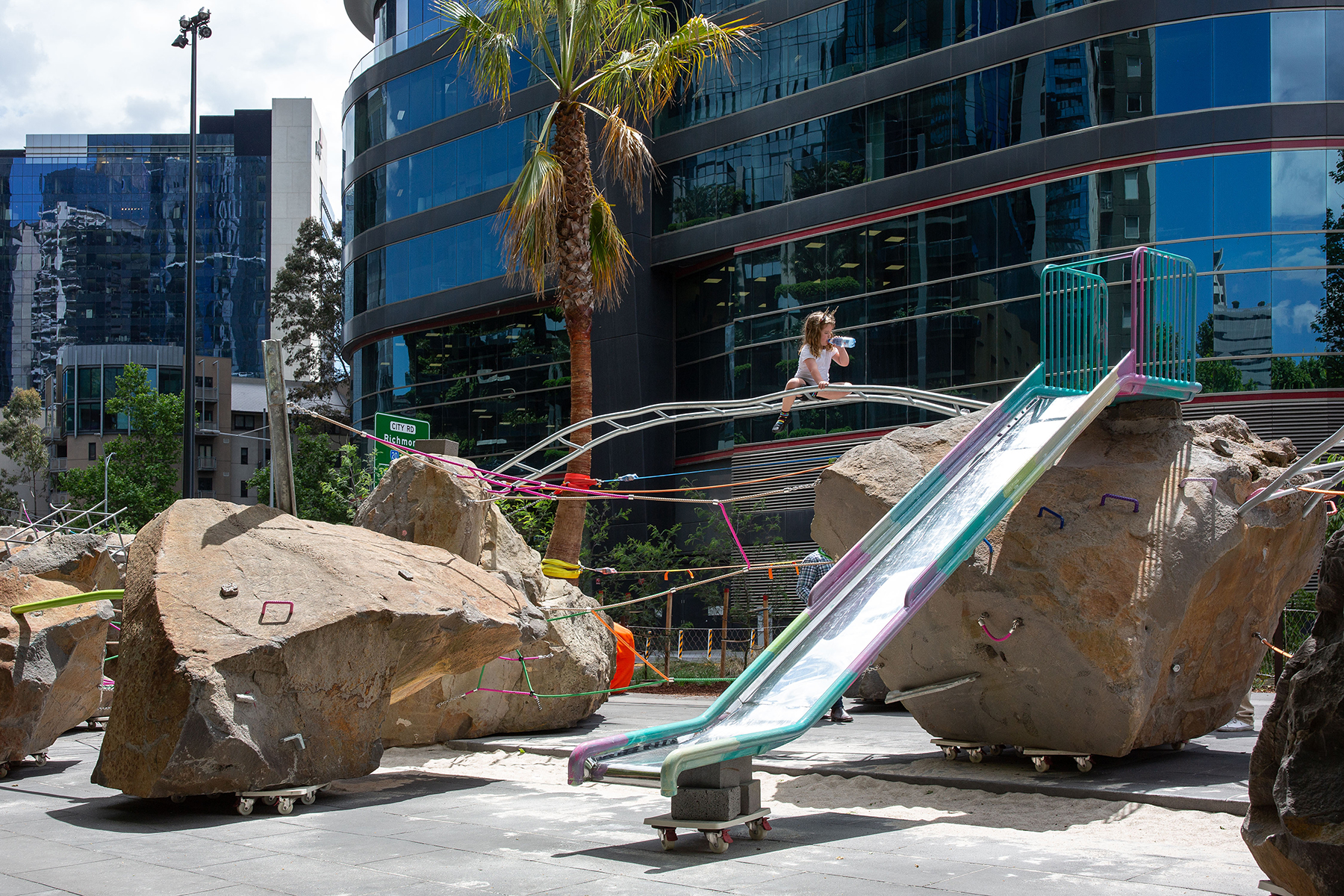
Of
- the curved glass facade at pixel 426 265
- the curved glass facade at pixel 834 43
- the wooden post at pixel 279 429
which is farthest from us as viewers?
the curved glass facade at pixel 426 265

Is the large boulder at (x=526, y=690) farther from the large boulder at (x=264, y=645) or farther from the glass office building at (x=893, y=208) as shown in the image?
the glass office building at (x=893, y=208)

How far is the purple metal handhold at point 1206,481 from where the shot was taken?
29.1ft

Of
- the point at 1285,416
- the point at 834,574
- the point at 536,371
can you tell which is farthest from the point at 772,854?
the point at 536,371

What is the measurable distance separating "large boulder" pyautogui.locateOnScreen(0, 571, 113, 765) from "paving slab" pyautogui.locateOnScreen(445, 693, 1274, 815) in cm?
361

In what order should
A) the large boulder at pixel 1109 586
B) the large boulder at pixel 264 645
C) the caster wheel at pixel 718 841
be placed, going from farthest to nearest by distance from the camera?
the large boulder at pixel 1109 586
the large boulder at pixel 264 645
the caster wheel at pixel 718 841

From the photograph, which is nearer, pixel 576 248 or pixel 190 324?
pixel 576 248

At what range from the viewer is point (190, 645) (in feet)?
25.2

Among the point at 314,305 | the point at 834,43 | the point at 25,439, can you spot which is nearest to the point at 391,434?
the point at 834,43

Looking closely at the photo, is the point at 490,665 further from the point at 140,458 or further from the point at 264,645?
the point at 140,458

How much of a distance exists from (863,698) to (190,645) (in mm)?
9873

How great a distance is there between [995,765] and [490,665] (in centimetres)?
532

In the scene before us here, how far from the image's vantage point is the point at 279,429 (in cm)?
959

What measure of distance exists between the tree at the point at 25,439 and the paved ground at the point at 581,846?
71.7m

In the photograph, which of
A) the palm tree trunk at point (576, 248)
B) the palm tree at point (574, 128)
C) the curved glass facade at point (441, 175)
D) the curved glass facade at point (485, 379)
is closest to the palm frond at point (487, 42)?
the palm tree at point (574, 128)
